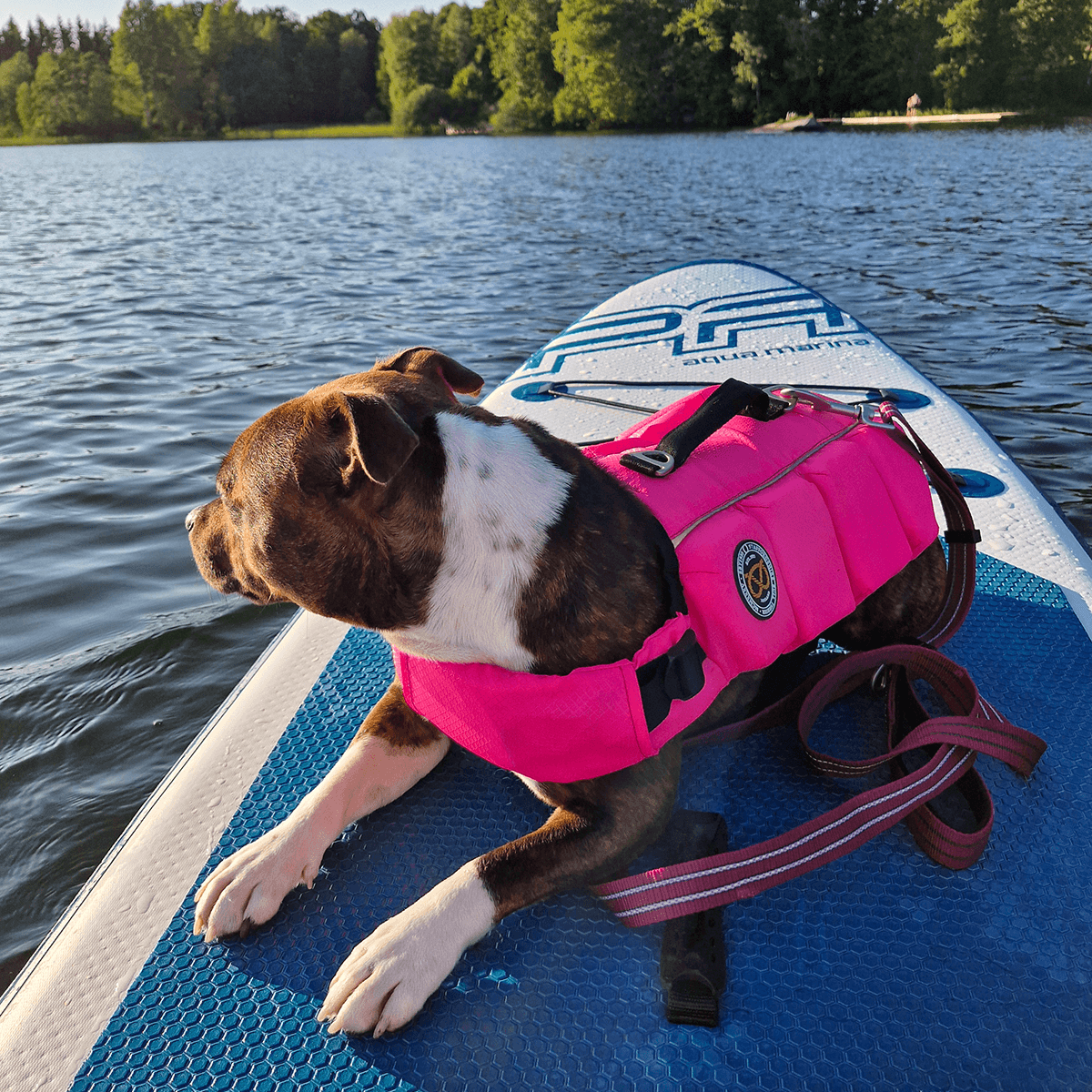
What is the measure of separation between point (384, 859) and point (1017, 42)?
6552cm

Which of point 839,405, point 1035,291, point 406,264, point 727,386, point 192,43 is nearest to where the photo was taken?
point 727,386

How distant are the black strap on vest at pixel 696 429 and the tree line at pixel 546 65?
2406 inches

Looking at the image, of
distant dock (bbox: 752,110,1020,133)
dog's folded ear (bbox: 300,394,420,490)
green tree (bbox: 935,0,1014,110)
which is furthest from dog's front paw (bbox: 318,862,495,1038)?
green tree (bbox: 935,0,1014,110)

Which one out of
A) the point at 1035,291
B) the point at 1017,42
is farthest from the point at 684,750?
the point at 1017,42

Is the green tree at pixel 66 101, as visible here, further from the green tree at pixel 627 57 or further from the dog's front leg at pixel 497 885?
the dog's front leg at pixel 497 885

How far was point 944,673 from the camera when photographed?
236 cm

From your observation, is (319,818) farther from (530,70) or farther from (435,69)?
(435,69)

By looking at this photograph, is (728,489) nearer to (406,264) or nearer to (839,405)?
(839,405)

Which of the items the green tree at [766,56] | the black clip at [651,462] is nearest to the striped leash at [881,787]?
the black clip at [651,462]

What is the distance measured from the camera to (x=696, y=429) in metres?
2.33

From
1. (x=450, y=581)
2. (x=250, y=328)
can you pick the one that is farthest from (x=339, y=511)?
(x=250, y=328)

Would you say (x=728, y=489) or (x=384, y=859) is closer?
(x=384, y=859)

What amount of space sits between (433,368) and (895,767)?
158cm

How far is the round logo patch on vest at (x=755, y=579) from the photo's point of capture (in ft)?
6.89
